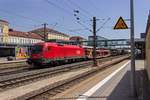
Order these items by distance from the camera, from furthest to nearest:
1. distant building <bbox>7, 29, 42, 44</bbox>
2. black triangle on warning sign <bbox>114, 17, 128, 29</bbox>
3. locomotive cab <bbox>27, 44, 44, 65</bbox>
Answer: distant building <bbox>7, 29, 42, 44</bbox>
locomotive cab <bbox>27, 44, 44, 65</bbox>
black triangle on warning sign <bbox>114, 17, 128, 29</bbox>

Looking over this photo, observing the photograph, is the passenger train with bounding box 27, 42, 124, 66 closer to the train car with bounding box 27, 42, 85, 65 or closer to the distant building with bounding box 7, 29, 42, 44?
the train car with bounding box 27, 42, 85, 65

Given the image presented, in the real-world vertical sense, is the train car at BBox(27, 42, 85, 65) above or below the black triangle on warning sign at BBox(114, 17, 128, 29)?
below

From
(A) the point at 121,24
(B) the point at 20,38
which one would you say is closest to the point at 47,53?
(A) the point at 121,24

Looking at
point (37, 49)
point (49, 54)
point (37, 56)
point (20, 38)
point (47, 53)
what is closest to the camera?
point (37, 56)

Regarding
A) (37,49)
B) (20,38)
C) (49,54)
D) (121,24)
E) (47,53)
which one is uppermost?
(20,38)

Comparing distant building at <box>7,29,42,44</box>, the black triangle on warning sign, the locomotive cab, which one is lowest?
the locomotive cab

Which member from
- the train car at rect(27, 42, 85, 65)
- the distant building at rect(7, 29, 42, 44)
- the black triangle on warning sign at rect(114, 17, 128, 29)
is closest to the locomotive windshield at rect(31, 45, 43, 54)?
the train car at rect(27, 42, 85, 65)

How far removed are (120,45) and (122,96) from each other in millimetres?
136614

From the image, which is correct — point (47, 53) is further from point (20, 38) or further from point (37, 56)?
point (20, 38)

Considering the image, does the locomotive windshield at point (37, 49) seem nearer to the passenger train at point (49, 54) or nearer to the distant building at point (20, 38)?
the passenger train at point (49, 54)

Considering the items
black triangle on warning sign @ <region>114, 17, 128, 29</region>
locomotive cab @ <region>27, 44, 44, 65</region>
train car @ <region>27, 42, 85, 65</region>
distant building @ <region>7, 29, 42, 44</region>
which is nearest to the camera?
black triangle on warning sign @ <region>114, 17, 128, 29</region>

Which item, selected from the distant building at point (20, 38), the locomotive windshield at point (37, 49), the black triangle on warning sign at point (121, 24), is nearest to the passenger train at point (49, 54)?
the locomotive windshield at point (37, 49)

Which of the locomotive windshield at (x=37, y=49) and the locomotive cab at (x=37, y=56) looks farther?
the locomotive windshield at (x=37, y=49)

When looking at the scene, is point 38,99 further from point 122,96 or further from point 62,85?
point 62,85
